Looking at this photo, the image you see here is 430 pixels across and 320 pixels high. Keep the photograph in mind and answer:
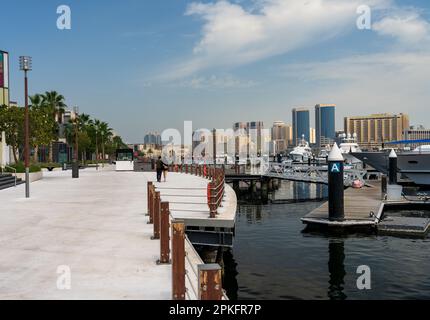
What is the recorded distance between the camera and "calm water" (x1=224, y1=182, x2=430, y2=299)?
1335cm

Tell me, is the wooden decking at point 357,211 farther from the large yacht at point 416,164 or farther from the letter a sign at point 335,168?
the large yacht at point 416,164

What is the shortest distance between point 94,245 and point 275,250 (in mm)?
10027

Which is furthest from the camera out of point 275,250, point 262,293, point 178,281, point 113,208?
point 275,250

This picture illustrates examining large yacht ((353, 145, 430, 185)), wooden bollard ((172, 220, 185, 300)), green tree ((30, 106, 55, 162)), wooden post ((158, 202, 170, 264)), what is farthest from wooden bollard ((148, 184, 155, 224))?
large yacht ((353, 145, 430, 185))

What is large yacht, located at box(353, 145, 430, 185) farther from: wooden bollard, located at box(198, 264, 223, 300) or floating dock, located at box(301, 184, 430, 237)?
wooden bollard, located at box(198, 264, 223, 300)

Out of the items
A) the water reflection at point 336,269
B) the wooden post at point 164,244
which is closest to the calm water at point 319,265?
the water reflection at point 336,269

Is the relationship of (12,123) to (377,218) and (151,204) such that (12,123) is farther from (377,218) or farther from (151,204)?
(377,218)

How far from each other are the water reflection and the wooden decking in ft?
8.71

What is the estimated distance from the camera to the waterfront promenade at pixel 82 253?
758 centimetres

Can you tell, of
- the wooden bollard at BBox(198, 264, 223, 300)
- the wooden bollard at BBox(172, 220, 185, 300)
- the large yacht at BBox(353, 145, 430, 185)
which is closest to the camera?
the wooden bollard at BBox(198, 264, 223, 300)

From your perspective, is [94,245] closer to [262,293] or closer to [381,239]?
[262,293]

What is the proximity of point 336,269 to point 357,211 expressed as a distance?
10744 millimetres
